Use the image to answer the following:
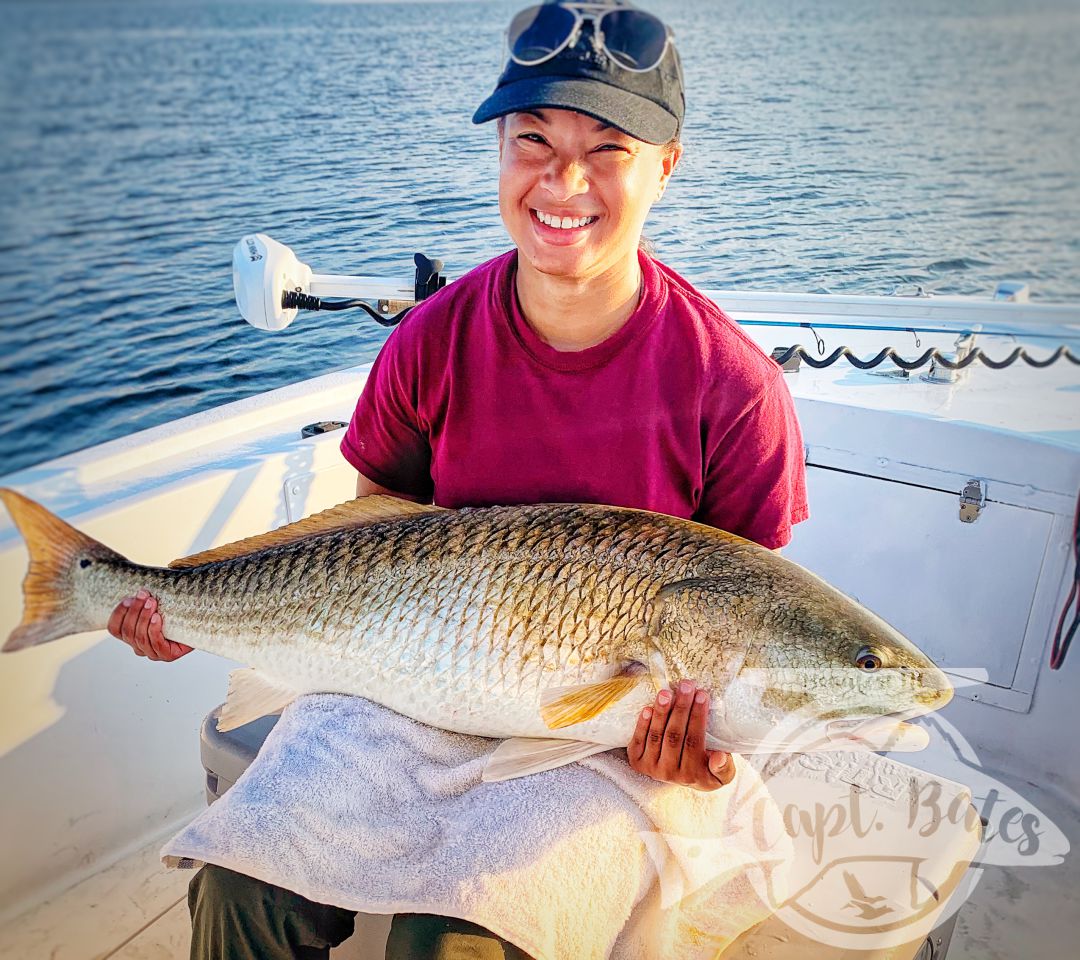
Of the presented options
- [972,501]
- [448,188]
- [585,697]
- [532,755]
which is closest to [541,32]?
[585,697]

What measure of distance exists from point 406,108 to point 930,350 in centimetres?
798

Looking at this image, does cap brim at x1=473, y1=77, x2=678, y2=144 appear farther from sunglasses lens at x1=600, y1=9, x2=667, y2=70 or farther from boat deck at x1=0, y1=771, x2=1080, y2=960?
boat deck at x1=0, y1=771, x2=1080, y2=960

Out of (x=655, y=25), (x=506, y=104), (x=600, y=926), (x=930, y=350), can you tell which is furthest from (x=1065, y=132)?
(x=600, y=926)

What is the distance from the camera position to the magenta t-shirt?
6.58 feet

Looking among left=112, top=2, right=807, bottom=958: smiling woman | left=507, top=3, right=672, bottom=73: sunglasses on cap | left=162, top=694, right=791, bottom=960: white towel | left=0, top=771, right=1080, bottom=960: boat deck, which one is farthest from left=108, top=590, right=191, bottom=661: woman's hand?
left=507, top=3, right=672, bottom=73: sunglasses on cap

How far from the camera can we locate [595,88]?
1.83m

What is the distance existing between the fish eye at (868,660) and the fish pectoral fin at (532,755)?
50 centimetres

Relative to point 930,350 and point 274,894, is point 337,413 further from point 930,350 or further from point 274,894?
point 930,350

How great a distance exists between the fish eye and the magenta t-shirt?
40 centimetres

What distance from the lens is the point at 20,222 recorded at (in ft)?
21.9

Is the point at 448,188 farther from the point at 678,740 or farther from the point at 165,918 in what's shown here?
the point at 678,740

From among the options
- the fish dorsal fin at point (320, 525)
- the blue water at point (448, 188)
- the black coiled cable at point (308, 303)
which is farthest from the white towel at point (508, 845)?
Answer: the black coiled cable at point (308, 303)

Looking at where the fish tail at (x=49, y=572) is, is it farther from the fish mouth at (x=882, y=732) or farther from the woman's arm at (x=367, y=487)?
the fish mouth at (x=882, y=732)

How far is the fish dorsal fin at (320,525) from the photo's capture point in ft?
6.94
